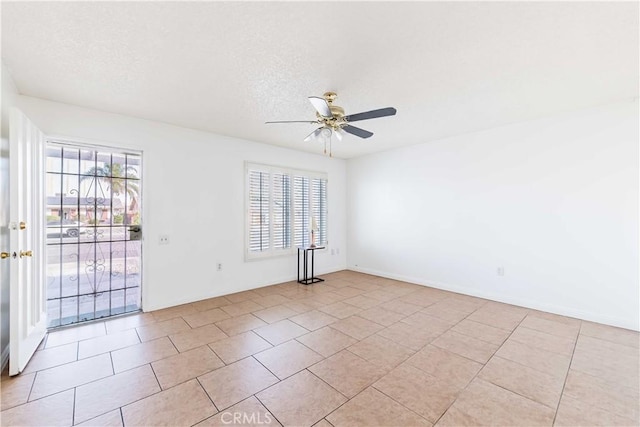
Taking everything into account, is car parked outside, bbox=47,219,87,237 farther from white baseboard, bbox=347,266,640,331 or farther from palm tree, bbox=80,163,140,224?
white baseboard, bbox=347,266,640,331

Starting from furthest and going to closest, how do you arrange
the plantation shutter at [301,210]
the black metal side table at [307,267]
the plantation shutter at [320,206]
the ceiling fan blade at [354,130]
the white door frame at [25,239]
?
1. the plantation shutter at [320,206]
2. the plantation shutter at [301,210]
3. the black metal side table at [307,267]
4. the ceiling fan blade at [354,130]
5. the white door frame at [25,239]

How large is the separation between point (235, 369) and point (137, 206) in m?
2.79

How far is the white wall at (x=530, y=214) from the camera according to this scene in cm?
322

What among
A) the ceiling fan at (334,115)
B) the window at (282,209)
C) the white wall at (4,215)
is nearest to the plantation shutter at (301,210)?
the window at (282,209)

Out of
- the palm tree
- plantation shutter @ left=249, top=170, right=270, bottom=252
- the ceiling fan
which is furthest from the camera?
plantation shutter @ left=249, top=170, right=270, bottom=252

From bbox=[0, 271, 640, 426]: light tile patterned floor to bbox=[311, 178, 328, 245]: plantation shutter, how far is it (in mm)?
2380

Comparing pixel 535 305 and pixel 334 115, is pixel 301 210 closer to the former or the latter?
pixel 334 115

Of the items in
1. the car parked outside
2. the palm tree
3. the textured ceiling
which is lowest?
the car parked outside

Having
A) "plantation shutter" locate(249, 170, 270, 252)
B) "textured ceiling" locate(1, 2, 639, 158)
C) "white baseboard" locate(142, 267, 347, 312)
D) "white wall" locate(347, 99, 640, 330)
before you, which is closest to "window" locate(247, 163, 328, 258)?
"plantation shutter" locate(249, 170, 270, 252)

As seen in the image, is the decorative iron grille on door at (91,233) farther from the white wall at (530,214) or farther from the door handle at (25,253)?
the white wall at (530,214)

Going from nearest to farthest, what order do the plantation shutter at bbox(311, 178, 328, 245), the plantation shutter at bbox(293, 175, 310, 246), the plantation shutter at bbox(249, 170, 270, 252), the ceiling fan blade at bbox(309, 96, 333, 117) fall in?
the ceiling fan blade at bbox(309, 96, 333, 117) → the plantation shutter at bbox(249, 170, 270, 252) → the plantation shutter at bbox(293, 175, 310, 246) → the plantation shutter at bbox(311, 178, 328, 245)

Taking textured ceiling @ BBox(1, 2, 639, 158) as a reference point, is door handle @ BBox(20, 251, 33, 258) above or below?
below

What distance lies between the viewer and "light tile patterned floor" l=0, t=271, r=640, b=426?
182 cm

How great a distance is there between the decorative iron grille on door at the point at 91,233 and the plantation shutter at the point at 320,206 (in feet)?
10.1
